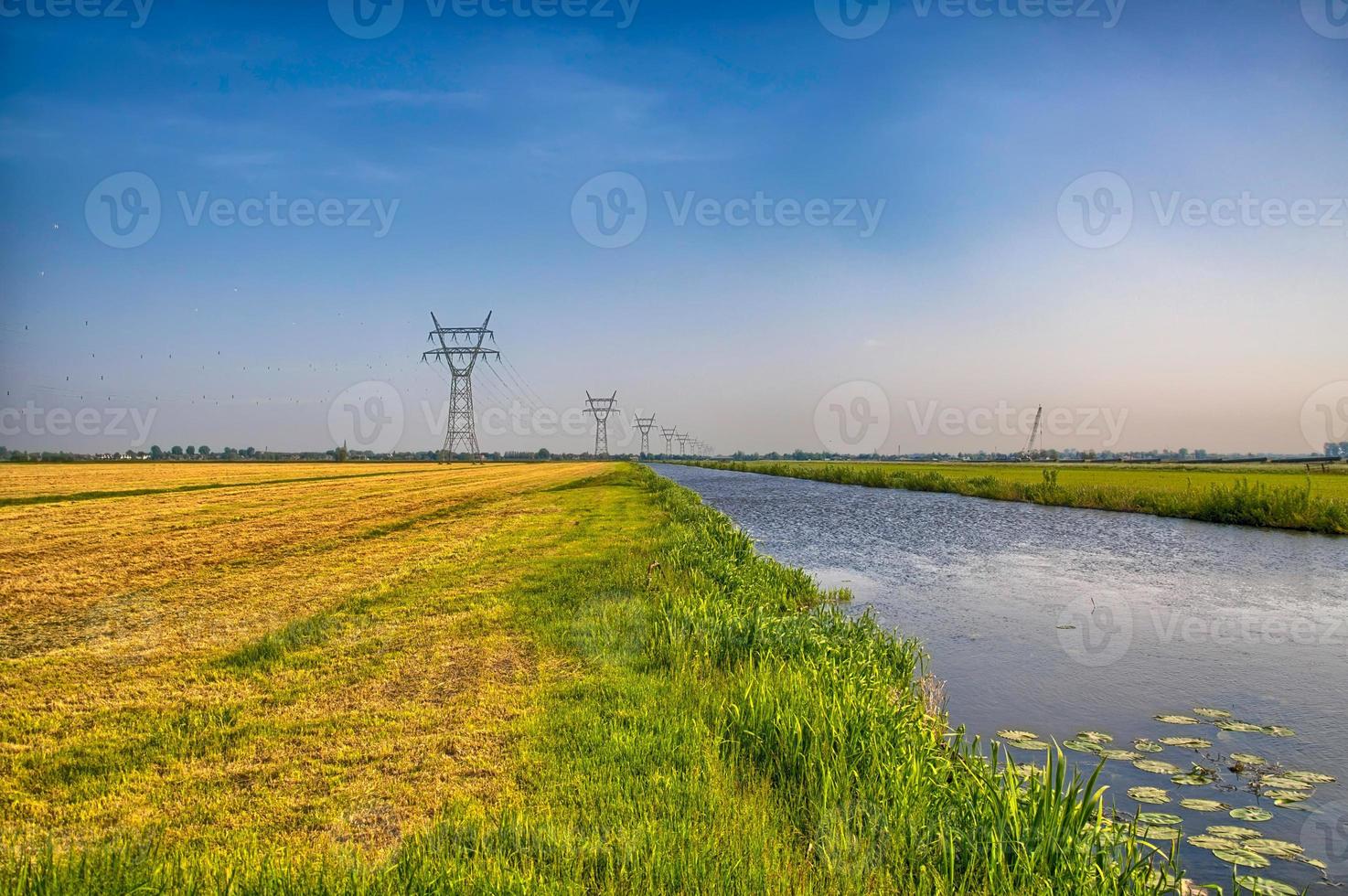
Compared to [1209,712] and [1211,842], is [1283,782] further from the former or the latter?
[1209,712]

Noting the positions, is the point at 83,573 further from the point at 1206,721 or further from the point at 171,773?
the point at 1206,721

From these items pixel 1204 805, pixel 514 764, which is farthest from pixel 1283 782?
pixel 514 764

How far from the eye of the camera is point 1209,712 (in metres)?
8.15

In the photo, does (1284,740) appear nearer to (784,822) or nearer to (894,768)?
(894,768)

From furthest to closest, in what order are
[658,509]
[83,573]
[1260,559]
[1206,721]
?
[658,509] < [1260,559] < [83,573] < [1206,721]

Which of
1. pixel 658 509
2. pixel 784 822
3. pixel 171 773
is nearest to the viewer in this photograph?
pixel 784 822

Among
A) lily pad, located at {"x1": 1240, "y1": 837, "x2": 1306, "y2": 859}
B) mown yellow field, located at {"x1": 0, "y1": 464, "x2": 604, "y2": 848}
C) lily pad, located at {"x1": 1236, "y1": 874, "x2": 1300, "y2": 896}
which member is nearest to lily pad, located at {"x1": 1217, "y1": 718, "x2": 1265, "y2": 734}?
lily pad, located at {"x1": 1240, "y1": 837, "x2": 1306, "y2": 859}

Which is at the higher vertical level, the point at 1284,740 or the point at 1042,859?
the point at 1042,859

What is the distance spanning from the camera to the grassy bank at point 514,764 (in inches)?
149

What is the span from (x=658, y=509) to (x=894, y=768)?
24610 millimetres

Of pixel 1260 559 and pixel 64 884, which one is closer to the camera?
pixel 64 884

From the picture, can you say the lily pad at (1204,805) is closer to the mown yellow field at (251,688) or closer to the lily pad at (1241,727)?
the lily pad at (1241,727)

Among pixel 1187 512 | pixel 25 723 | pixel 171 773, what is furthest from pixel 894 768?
pixel 1187 512

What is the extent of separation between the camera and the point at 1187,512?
102 ft
